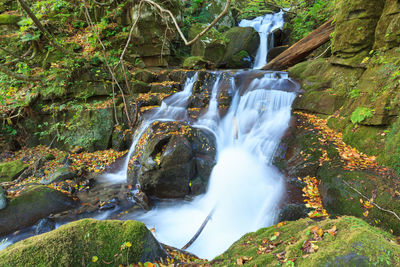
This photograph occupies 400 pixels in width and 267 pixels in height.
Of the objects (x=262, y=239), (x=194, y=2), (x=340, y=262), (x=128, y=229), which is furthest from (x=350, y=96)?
(x=194, y=2)

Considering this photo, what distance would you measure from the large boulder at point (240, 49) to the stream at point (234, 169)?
13.6 ft

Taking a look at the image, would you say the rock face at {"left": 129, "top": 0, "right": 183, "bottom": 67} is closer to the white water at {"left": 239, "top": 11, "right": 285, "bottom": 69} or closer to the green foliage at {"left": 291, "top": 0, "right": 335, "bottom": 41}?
the white water at {"left": 239, "top": 11, "right": 285, "bottom": 69}

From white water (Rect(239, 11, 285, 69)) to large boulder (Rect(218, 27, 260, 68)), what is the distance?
0.57m

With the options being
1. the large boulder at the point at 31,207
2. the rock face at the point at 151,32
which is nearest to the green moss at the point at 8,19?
the rock face at the point at 151,32

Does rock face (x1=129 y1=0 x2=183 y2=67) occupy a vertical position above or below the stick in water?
above

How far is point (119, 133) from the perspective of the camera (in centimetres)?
834

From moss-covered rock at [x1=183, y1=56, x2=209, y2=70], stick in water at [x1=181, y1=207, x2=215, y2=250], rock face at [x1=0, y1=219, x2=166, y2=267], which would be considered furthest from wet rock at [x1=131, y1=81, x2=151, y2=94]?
rock face at [x1=0, y1=219, x2=166, y2=267]

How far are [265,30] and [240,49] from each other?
3.31 meters

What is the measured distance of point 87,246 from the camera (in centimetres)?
202

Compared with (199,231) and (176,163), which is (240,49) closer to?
(176,163)

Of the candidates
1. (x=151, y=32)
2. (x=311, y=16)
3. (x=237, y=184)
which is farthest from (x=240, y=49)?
(x=237, y=184)

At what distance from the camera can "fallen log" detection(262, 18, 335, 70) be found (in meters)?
8.18

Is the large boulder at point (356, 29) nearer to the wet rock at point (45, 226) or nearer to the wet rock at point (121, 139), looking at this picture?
the wet rock at point (121, 139)

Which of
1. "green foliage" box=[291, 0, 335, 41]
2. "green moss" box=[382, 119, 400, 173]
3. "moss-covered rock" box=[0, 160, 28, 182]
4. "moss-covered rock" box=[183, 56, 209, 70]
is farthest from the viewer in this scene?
"moss-covered rock" box=[183, 56, 209, 70]
